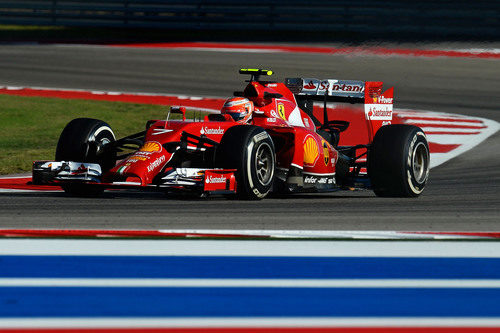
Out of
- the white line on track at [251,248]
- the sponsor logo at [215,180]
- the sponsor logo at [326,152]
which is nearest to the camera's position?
the white line on track at [251,248]

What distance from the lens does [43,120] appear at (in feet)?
51.9

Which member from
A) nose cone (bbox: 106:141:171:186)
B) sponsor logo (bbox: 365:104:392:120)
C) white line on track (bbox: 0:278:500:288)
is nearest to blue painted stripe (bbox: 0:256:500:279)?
white line on track (bbox: 0:278:500:288)

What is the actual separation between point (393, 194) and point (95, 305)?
5.47m

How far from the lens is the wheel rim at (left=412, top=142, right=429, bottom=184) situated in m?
9.70

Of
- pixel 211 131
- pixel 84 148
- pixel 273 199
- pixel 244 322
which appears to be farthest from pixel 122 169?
pixel 244 322

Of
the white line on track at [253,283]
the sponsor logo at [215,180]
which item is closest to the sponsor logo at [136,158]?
the sponsor logo at [215,180]

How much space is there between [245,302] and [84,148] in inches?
186

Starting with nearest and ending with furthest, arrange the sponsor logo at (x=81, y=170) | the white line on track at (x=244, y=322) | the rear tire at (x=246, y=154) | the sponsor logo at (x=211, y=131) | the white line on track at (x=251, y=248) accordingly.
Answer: the white line on track at (x=244, y=322) < the white line on track at (x=251, y=248) < the rear tire at (x=246, y=154) < the sponsor logo at (x=81, y=170) < the sponsor logo at (x=211, y=131)

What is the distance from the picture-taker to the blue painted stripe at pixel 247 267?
5.21m

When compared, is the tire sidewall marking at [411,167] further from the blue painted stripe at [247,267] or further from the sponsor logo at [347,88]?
the blue painted stripe at [247,267]

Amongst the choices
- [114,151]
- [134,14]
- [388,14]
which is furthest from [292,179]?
[134,14]

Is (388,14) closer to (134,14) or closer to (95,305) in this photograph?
(134,14)

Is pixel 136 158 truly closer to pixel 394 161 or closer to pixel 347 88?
pixel 394 161

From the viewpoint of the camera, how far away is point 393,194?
9.55 meters
